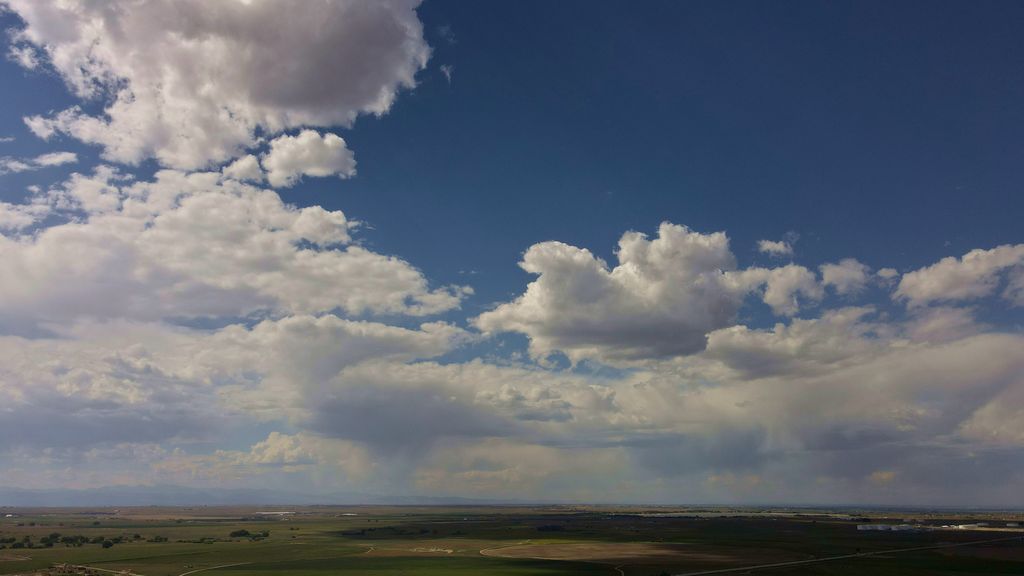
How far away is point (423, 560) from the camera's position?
566 feet

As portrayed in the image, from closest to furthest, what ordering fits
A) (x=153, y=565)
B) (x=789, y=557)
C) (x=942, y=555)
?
(x=153, y=565)
(x=789, y=557)
(x=942, y=555)

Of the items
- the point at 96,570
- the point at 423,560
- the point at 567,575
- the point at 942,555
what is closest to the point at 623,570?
the point at 567,575

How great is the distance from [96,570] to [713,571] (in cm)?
13469

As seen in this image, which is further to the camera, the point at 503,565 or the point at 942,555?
the point at 942,555

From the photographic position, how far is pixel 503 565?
161 meters

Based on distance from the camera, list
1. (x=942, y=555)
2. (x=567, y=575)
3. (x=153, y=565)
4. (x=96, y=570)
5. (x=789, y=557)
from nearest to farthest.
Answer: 1. (x=567, y=575)
2. (x=96, y=570)
3. (x=153, y=565)
4. (x=789, y=557)
5. (x=942, y=555)

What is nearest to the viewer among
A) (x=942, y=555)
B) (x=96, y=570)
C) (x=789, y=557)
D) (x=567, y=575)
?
(x=567, y=575)

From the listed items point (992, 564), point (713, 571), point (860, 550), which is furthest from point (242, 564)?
point (992, 564)

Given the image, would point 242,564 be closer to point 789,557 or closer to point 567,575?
point 567,575

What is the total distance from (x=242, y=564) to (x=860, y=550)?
16623 centimetres

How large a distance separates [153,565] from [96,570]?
12.8 m

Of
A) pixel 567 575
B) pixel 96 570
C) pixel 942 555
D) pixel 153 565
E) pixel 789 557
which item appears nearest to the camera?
pixel 567 575

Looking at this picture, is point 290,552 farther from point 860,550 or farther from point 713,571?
point 860,550

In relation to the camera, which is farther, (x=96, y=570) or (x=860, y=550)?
(x=860, y=550)
